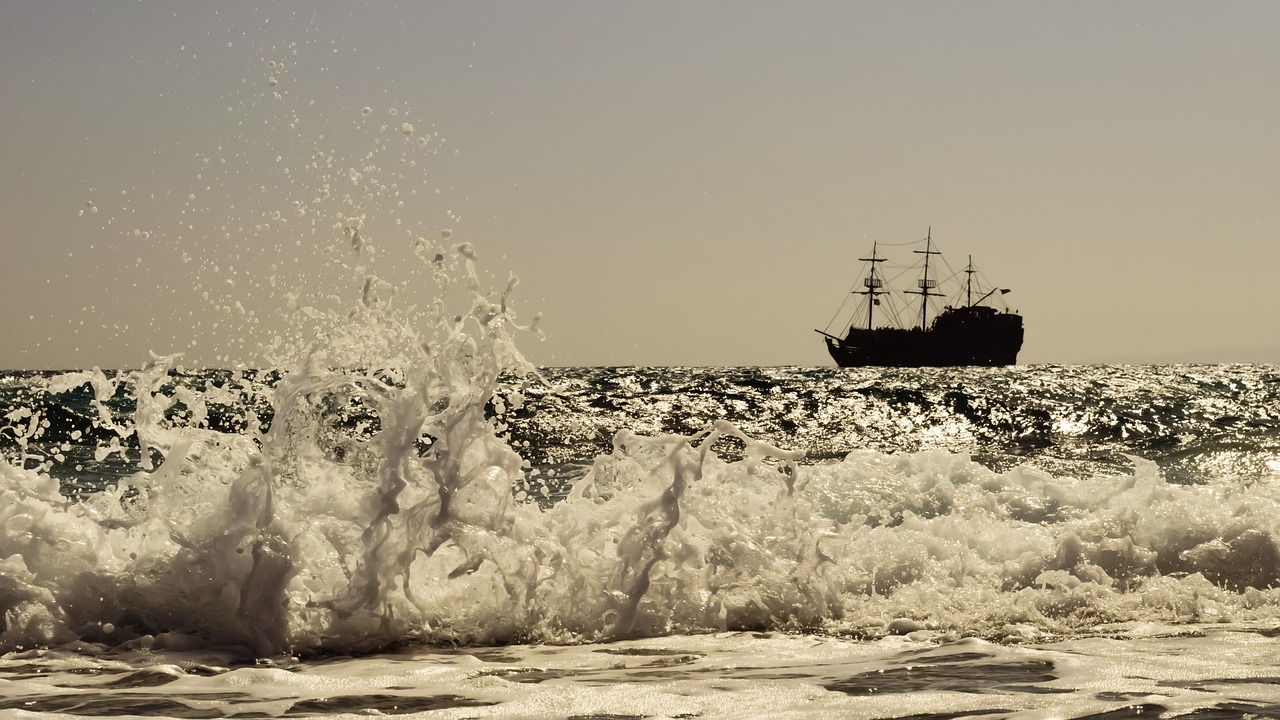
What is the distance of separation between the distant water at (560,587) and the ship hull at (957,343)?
103145 millimetres

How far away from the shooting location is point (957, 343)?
111 meters

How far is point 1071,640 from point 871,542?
2.26 m

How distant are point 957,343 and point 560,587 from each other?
353 ft

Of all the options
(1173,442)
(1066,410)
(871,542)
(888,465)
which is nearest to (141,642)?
(871,542)

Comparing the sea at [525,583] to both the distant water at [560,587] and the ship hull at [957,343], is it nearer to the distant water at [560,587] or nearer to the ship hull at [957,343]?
the distant water at [560,587]

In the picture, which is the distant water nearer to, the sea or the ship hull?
the sea

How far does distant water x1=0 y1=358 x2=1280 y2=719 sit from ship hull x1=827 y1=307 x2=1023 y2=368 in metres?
103

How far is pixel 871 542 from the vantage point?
8.78 m

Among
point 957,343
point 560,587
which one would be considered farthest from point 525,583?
point 957,343

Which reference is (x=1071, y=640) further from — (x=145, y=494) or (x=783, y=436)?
(x=783, y=436)

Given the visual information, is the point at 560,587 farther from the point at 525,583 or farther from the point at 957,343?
the point at 957,343

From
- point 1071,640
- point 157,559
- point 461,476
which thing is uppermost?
point 461,476

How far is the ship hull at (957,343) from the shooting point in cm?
11056

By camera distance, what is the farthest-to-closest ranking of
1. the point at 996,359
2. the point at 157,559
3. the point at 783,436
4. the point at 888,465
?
the point at 996,359, the point at 783,436, the point at 888,465, the point at 157,559
